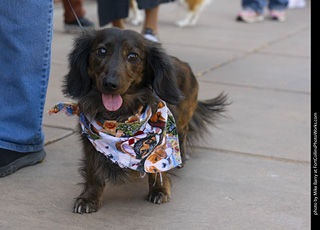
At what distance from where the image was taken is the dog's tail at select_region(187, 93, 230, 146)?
4.37 metres

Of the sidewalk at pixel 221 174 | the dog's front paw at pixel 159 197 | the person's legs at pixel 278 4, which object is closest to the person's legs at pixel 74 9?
the sidewalk at pixel 221 174

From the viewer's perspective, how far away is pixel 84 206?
3.15 m

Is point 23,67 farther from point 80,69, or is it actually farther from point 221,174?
point 221,174

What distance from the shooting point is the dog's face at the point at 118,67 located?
3.09 meters

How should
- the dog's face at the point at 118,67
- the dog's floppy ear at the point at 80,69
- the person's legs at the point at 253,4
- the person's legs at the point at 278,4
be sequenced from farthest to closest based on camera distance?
the person's legs at the point at 278,4, the person's legs at the point at 253,4, the dog's floppy ear at the point at 80,69, the dog's face at the point at 118,67

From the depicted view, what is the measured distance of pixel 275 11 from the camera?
10.7 meters

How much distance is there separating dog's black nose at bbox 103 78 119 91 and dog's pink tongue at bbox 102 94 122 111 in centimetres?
15

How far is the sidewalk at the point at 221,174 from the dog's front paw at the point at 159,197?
3 cm

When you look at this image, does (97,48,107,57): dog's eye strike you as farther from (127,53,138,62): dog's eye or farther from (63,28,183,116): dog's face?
(127,53,138,62): dog's eye

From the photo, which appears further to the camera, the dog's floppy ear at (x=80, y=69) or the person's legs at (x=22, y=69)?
the person's legs at (x=22, y=69)

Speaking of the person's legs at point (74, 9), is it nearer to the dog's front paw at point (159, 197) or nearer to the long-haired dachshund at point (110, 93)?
the long-haired dachshund at point (110, 93)

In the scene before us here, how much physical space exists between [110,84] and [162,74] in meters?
0.40

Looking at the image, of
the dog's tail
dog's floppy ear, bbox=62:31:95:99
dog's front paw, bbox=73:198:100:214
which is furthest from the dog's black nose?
the dog's tail

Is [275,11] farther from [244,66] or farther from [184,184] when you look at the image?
[184,184]
